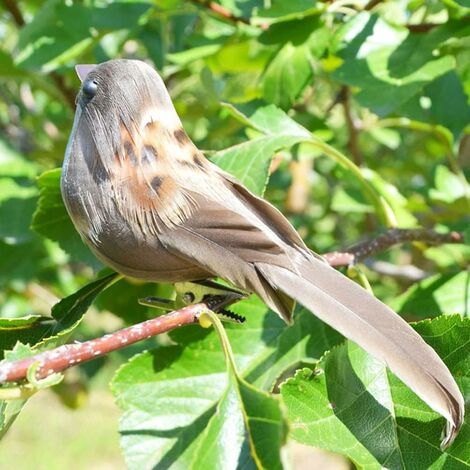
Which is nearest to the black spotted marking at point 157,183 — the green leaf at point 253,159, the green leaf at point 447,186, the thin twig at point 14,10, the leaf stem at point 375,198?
the green leaf at point 253,159

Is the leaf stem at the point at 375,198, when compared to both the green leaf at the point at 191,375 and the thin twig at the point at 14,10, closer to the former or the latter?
the green leaf at the point at 191,375

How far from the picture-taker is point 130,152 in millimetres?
1155

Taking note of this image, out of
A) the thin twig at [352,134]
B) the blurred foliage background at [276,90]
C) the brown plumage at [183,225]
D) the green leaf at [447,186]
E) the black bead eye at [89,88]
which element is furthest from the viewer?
the thin twig at [352,134]

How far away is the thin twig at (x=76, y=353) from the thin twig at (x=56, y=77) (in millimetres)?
1416

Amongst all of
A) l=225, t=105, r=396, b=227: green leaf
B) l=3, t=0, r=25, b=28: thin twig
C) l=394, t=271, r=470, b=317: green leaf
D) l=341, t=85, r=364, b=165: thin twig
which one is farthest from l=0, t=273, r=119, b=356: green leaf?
l=3, t=0, r=25, b=28: thin twig

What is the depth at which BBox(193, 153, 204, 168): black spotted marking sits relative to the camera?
3.84 feet

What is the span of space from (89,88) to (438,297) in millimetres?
810

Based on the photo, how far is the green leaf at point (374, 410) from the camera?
1057mm

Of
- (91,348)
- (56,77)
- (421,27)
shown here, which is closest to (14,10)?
(56,77)

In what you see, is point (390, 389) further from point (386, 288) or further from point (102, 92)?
point (386, 288)

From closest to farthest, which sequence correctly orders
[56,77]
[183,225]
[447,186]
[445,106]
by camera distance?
[183,225]
[445,106]
[447,186]
[56,77]

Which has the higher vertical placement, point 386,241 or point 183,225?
point 183,225

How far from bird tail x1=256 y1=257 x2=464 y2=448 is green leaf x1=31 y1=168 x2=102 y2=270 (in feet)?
1.75

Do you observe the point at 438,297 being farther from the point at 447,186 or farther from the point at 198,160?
the point at 198,160
